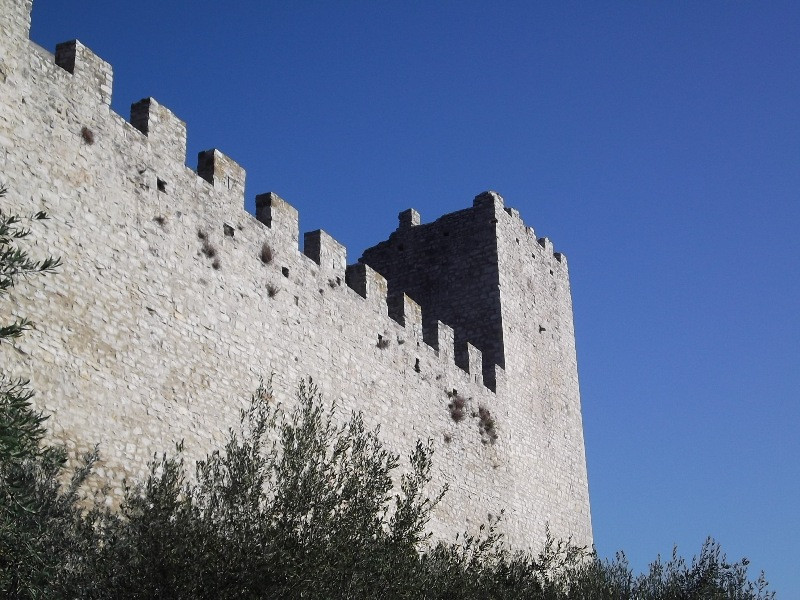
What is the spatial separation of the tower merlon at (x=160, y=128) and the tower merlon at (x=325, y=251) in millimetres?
3125

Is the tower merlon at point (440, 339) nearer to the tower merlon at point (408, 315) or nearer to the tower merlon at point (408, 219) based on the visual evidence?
the tower merlon at point (408, 315)

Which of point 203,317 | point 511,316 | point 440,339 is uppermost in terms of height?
point 511,316

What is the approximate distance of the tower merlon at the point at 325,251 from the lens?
1650 cm

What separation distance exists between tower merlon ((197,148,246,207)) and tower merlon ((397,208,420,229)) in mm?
9004

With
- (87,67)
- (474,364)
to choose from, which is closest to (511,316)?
(474,364)

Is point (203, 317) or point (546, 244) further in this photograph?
point (546, 244)

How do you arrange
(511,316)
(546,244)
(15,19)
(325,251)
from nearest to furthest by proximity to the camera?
1. (15,19)
2. (325,251)
3. (511,316)
4. (546,244)

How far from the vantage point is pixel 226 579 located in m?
9.20

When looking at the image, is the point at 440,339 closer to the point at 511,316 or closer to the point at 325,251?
the point at 511,316

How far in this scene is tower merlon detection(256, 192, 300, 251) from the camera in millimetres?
15531

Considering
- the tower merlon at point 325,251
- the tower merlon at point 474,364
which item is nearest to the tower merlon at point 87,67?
the tower merlon at point 325,251

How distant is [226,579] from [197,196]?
612 centimetres

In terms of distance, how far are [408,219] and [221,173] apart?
9527 mm

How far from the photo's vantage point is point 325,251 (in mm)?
16625
